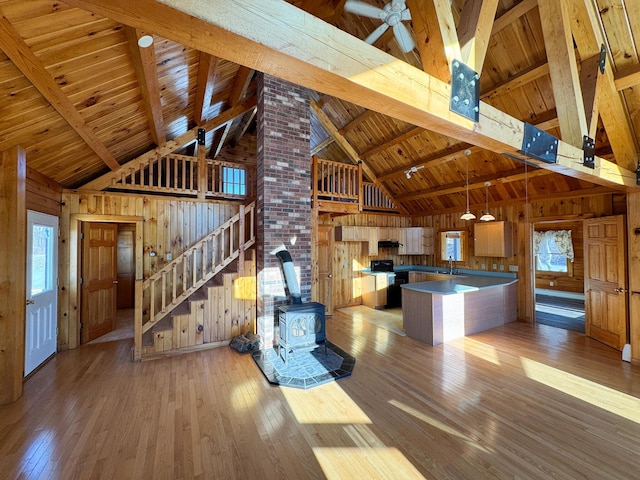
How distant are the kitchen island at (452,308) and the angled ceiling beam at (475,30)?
357 cm

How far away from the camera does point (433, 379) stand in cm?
349

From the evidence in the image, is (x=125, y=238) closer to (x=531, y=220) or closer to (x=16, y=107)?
(x=16, y=107)

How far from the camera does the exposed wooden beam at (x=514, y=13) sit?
345 cm

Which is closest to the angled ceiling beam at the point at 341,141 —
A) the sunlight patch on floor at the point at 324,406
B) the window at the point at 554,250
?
the sunlight patch on floor at the point at 324,406

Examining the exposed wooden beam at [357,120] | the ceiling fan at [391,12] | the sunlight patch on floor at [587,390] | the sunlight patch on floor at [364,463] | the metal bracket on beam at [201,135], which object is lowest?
the sunlight patch on floor at [587,390]

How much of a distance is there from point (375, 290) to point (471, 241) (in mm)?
2909

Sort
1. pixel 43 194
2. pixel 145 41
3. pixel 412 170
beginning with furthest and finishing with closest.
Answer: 1. pixel 412 170
2. pixel 43 194
3. pixel 145 41

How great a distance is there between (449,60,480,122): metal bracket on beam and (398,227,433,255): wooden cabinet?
21.4 ft

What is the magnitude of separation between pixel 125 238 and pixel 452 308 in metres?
8.28

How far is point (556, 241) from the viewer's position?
8.99 metres

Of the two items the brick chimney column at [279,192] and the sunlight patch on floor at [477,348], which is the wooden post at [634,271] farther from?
the brick chimney column at [279,192]

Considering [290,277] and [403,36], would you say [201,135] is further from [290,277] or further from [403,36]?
[403,36]

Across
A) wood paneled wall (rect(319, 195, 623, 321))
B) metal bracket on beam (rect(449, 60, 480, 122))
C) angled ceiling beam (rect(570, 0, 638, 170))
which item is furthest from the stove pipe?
angled ceiling beam (rect(570, 0, 638, 170))

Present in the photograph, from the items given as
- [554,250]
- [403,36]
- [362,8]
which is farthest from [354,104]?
[554,250]
